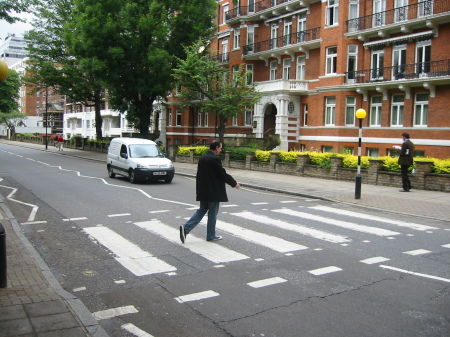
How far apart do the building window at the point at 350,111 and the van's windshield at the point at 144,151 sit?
1613 centimetres

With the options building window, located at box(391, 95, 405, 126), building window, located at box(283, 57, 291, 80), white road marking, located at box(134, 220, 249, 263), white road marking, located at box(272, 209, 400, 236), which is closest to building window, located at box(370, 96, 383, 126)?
building window, located at box(391, 95, 405, 126)

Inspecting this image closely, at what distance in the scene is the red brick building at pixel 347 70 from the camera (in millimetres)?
26500

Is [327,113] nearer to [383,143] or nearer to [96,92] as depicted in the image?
[383,143]

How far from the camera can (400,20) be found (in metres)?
27.8

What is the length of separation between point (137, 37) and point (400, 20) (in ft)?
63.5

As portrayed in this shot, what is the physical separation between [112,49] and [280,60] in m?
13.5

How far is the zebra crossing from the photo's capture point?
24.3 ft

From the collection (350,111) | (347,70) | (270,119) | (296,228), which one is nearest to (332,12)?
(347,70)

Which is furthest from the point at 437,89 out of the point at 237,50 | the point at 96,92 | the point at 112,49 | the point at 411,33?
the point at 96,92

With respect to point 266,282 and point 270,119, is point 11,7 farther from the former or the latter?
point 270,119

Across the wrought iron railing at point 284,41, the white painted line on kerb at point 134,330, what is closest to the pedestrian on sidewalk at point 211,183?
the white painted line on kerb at point 134,330

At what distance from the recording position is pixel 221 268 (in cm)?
688

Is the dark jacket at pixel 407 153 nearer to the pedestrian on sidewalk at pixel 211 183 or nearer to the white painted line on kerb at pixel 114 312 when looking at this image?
the pedestrian on sidewalk at pixel 211 183

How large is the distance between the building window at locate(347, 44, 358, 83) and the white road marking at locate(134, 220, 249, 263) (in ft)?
79.0
